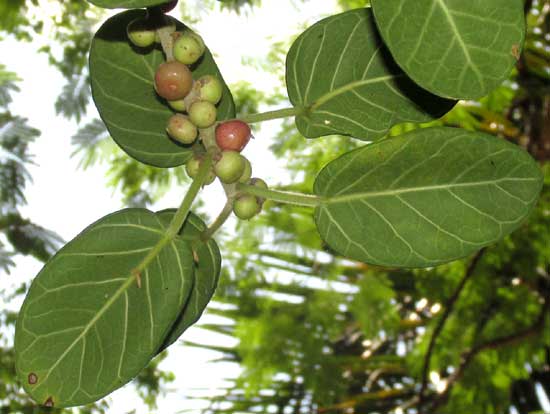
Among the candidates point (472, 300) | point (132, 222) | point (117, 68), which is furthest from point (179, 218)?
point (472, 300)

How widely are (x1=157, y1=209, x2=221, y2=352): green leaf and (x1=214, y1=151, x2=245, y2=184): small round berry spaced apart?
0.21ft

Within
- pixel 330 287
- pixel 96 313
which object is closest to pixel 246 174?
pixel 96 313

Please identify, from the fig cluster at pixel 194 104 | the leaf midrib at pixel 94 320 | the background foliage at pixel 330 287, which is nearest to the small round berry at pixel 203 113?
the fig cluster at pixel 194 104

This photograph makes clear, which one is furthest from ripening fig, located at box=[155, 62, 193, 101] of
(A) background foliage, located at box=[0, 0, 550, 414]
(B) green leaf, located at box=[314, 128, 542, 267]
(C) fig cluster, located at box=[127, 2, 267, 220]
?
(A) background foliage, located at box=[0, 0, 550, 414]

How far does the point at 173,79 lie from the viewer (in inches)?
18.9

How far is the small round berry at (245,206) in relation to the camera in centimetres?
50

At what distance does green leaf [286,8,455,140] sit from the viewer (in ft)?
1.69

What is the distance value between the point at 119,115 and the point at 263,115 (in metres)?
0.11

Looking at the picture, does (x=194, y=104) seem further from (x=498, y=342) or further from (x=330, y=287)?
(x=330, y=287)

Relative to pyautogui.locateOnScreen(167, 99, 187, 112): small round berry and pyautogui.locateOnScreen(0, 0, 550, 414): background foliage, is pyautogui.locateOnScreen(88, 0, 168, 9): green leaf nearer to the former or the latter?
pyautogui.locateOnScreen(167, 99, 187, 112): small round berry

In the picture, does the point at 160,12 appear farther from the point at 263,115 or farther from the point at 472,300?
the point at 472,300

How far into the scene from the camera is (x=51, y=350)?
501mm


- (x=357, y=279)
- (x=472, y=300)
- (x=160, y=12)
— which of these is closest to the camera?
(x=160, y=12)

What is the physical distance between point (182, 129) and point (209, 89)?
3 centimetres
